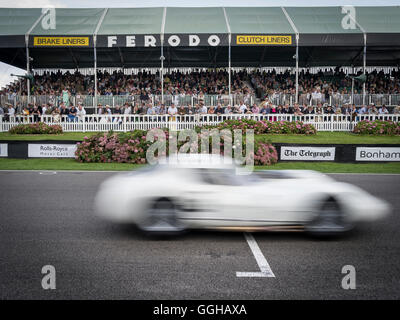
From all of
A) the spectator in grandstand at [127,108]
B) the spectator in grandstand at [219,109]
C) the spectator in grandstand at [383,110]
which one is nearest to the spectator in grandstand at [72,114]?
the spectator in grandstand at [127,108]

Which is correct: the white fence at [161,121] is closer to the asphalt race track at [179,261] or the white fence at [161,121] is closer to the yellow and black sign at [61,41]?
the yellow and black sign at [61,41]

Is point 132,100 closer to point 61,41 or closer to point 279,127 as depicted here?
point 61,41

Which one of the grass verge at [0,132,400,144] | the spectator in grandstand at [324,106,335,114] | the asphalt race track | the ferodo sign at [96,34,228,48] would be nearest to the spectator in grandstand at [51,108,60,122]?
the grass verge at [0,132,400,144]

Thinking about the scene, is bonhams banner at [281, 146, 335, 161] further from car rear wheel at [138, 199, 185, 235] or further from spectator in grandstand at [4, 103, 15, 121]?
spectator in grandstand at [4, 103, 15, 121]

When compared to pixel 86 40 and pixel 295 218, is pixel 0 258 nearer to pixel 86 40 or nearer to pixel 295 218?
pixel 295 218

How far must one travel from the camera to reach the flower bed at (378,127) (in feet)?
65.8

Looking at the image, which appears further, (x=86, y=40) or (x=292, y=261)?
(x=86, y=40)

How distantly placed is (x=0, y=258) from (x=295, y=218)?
4024mm

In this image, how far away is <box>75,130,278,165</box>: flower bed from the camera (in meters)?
14.5

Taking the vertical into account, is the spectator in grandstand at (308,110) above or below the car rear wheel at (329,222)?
above

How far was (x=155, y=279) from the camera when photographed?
165 inches

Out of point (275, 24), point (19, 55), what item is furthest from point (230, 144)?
point (19, 55)

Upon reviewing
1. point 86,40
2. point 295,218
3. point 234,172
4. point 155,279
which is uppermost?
point 86,40

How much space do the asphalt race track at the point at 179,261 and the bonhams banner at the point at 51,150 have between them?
919 centimetres
